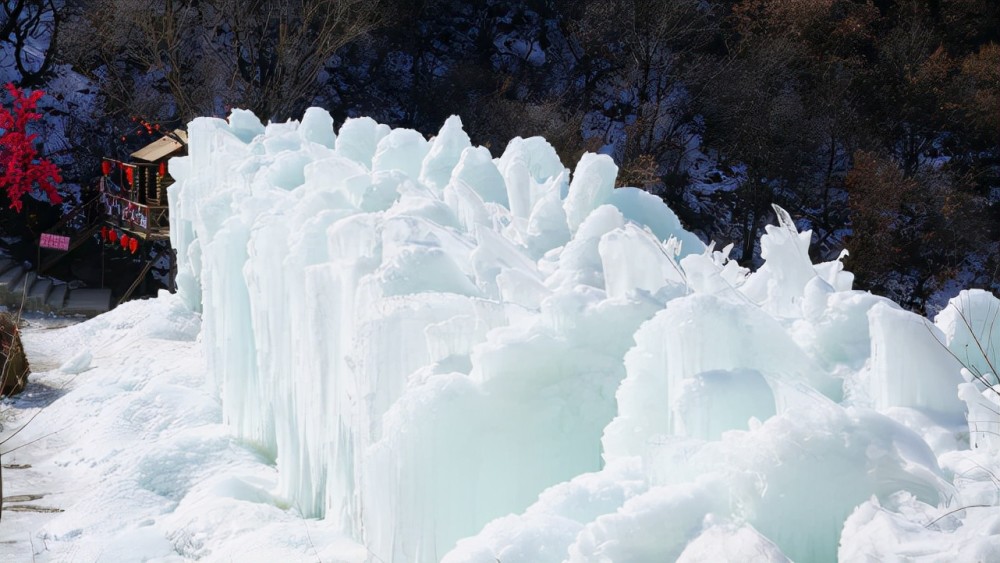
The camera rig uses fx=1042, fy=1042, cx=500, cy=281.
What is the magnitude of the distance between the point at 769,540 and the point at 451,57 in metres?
22.9

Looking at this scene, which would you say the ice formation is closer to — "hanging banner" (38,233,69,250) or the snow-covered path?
the snow-covered path

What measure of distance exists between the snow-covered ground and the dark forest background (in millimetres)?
10811

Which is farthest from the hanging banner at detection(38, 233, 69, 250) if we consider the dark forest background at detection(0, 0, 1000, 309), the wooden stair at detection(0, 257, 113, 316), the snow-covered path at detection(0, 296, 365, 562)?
the snow-covered path at detection(0, 296, 365, 562)

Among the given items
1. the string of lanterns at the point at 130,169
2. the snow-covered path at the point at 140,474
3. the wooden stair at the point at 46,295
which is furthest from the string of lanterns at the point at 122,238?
the snow-covered path at the point at 140,474

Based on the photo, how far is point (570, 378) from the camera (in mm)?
5172

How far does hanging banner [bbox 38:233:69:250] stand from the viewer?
17.4m

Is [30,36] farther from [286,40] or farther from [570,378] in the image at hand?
[570,378]

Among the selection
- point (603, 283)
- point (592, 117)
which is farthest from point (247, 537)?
point (592, 117)

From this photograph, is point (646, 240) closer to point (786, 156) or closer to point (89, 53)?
point (786, 156)

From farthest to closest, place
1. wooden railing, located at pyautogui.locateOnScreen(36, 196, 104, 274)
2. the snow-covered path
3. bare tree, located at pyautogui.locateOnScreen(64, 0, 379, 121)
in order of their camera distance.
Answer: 1. bare tree, located at pyautogui.locateOnScreen(64, 0, 379, 121)
2. wooden railing, located at pyautogui.locateOnScreen(36, 196, 104, 274)
3. the snow-covered path

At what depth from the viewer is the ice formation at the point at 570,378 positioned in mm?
3789

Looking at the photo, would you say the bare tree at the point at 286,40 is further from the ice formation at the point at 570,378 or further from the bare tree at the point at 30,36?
the ice formation at the point at 570,378

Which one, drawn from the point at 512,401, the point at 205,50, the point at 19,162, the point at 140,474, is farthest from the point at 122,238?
the point at 512,401

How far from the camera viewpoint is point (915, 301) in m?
20.3
